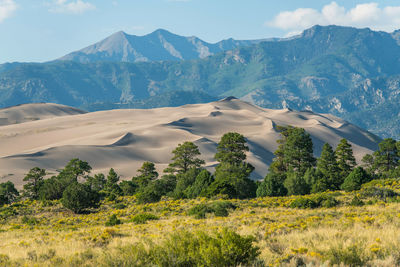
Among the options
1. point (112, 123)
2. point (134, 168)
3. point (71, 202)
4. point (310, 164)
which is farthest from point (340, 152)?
point (112, 123)

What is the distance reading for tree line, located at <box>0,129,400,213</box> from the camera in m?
38.3

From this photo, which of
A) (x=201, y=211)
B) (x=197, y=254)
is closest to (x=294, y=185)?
(x=201, y=211)

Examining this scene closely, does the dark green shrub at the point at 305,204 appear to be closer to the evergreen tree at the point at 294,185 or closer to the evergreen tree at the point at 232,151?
the evergreen tree at the point at 294,185

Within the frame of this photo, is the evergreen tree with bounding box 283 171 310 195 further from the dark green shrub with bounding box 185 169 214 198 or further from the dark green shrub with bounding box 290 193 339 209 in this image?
the dark green shrub with bounding box 290 193 339 209

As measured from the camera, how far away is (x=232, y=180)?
39062mm

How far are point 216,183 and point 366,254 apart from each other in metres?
28.9

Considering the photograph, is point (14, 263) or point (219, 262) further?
point (14, 263)

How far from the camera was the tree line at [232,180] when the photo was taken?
38.3m

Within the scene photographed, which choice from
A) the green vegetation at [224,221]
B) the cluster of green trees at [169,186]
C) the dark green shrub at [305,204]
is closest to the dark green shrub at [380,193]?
the green vegetation at [224,221]

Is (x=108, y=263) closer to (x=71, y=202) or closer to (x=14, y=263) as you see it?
(x=14, y=263)

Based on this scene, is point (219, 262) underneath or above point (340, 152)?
above

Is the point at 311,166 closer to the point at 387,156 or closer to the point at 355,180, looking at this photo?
the point at 387,156

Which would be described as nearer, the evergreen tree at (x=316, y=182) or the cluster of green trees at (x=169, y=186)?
the cluster of green trees at (x=169, y=186)

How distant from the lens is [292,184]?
41250 millimetres
